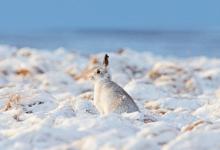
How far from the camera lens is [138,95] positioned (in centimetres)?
1886

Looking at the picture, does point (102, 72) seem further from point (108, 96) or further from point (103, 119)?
point (103, 119)

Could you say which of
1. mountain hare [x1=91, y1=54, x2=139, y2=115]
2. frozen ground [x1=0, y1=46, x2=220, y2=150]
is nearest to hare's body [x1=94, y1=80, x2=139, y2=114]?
mountain hare [x1=91, y1=54, x2=139, y2=115]

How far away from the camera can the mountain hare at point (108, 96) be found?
1313 centimetres

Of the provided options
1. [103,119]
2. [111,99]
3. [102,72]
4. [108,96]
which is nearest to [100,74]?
[102,72]

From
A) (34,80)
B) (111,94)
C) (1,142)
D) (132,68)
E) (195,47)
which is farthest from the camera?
(195,47)

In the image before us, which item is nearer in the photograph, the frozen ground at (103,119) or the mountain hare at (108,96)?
the frozen ground at (103,119)

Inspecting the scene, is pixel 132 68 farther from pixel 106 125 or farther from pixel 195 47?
pixel 195 47

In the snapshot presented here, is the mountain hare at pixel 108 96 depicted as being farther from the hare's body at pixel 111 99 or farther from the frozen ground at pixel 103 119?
the frozen ground at pixel 103 119

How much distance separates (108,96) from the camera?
13.5 meters

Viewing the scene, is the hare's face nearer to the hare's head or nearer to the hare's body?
the hare's head

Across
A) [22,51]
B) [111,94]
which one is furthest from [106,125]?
[22,51]

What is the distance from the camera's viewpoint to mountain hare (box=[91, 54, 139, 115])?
1313 cm

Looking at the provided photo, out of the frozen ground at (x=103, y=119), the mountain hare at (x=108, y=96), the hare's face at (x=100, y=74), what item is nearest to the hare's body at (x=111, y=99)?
the mountain hare at (x=108, y=96)

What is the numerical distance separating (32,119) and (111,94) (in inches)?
89.0
